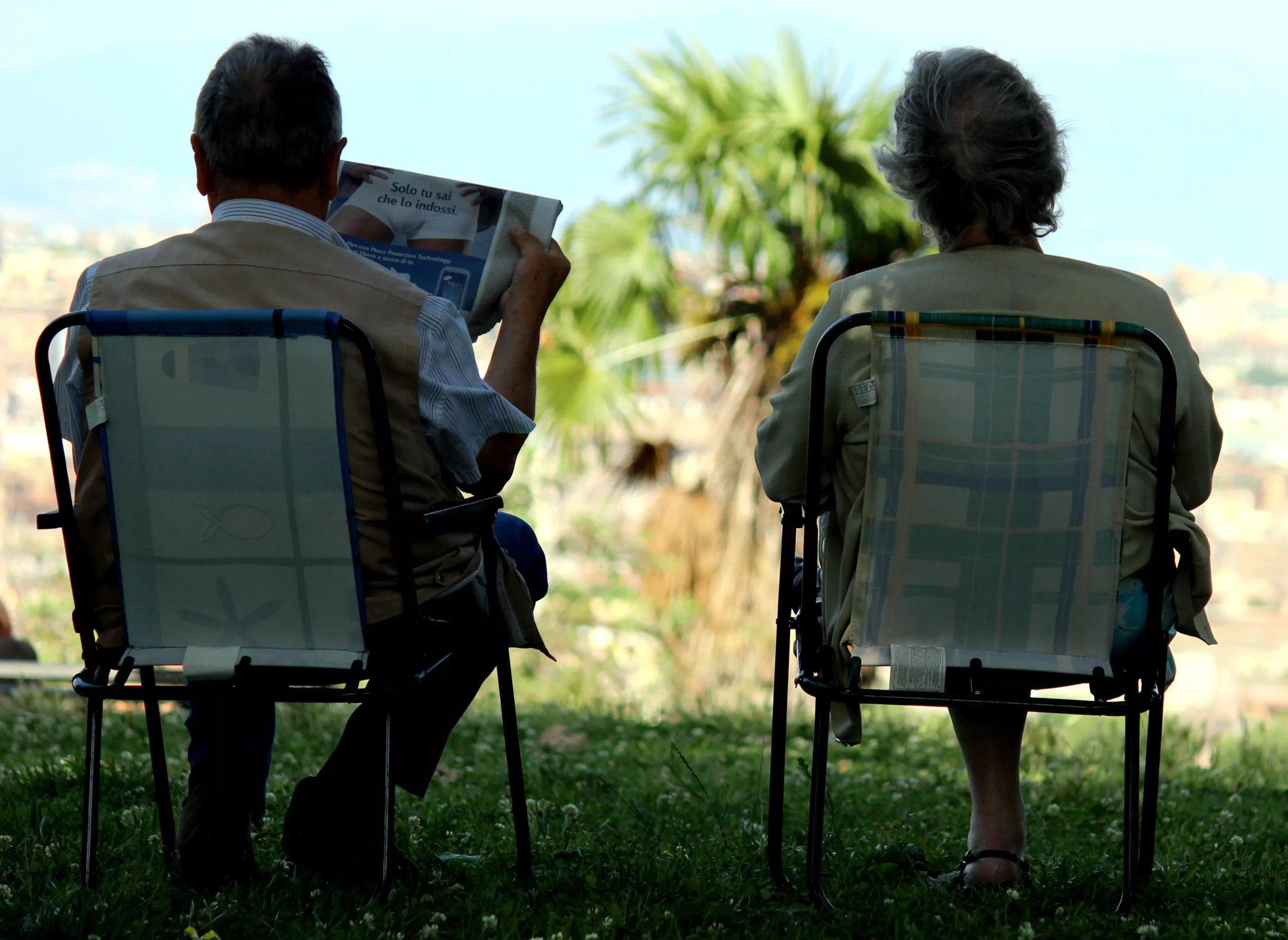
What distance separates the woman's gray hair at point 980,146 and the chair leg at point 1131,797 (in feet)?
2.77

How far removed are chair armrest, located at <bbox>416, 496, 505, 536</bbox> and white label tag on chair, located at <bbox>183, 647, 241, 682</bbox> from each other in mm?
355

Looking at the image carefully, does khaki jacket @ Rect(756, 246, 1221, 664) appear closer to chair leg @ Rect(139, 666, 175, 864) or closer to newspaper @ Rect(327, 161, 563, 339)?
newspaper @ Rect(327, 161, 563, 339)

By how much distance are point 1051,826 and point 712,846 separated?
3.27ft

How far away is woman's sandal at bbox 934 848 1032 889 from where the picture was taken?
2395mm

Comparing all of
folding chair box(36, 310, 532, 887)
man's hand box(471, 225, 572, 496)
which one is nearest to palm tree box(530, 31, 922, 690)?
man's hand box(471, 225, 572, 496)

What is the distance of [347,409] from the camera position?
2020 millimetres

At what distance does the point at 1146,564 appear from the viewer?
7.35 feet

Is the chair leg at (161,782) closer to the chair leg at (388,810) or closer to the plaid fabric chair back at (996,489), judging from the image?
the chair leg at (388,810)

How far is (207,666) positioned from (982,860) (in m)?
1.39

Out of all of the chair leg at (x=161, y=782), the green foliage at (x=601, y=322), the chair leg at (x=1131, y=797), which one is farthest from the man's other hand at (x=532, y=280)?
the green foliage at (x=601, y=322)

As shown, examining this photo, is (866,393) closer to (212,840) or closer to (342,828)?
(342,828)

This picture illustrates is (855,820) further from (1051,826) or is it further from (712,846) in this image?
(712,846)

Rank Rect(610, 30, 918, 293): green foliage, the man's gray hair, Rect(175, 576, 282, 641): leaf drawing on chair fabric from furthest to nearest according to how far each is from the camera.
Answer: Rect(610, 30, 918, 293): green foliage → the man's gray hair → Rect(175, 576, 282, 641): leaf drawing on chair fabric

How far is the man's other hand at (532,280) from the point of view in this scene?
2332 mm
